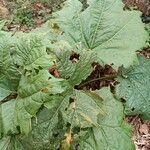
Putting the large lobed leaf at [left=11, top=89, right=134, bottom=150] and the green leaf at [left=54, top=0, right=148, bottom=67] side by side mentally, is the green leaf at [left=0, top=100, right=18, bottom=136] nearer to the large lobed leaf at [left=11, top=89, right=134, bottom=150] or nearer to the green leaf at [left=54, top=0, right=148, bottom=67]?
the large lobed leaf at [left=11, top=89, right=134, bottom=150]

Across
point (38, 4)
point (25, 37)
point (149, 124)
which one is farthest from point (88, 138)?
point (38, 4)

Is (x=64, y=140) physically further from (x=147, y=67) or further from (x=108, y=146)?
(x=147, y=67)

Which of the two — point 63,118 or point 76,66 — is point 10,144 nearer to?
point 63,118

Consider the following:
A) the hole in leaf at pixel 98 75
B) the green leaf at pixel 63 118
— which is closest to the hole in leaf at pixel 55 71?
the green leaf at pixel 63 118

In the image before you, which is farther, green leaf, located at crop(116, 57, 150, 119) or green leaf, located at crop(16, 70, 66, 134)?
green leaf, located at crop(116, 57, 150, 119)

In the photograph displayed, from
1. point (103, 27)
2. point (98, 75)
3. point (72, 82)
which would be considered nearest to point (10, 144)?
point (72, 82)

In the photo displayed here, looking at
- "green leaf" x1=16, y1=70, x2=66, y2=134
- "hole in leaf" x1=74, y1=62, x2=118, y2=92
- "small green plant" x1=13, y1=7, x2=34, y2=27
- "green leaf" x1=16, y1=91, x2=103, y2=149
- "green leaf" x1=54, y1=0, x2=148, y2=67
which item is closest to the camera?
"green leaf" x1=16, y1=70, x2=66, y2=134

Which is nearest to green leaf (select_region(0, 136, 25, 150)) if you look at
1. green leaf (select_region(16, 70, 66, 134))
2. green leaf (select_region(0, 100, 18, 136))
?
green leaf (select_region(0, 100, 18, 136))
